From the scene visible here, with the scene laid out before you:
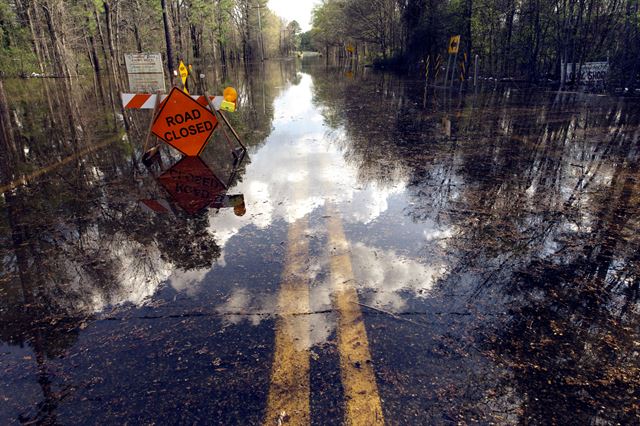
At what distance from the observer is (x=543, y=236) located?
418cm

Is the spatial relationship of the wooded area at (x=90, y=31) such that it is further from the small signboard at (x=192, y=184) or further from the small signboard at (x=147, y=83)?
the small signboard at (x=192, y=184)

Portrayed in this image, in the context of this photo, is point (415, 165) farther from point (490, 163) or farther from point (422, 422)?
point (422, 422)

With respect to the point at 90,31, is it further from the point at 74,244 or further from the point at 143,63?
the point at 74,244

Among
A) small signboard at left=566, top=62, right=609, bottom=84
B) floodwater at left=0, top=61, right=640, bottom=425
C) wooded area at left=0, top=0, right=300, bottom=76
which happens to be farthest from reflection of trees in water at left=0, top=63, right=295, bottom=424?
small signboard at left=566, top=62, right=609, bottom=84

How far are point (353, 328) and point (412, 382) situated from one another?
606 mm

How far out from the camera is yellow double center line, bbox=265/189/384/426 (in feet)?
7.00

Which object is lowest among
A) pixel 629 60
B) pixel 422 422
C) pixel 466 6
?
pixel 422 422

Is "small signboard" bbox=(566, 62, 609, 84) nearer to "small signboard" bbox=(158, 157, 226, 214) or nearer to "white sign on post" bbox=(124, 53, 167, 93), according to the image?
"white sign on post" bbox=(124, 53, 167, 93)

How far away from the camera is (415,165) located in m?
6.85

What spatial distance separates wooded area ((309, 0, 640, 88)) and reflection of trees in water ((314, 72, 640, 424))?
1220 cm

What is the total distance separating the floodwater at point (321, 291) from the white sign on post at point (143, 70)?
10.7 ft

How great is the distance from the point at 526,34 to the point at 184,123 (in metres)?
25.7

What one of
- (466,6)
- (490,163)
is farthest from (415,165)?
(466,6)

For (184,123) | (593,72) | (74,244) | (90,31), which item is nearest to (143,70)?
(184,123)
